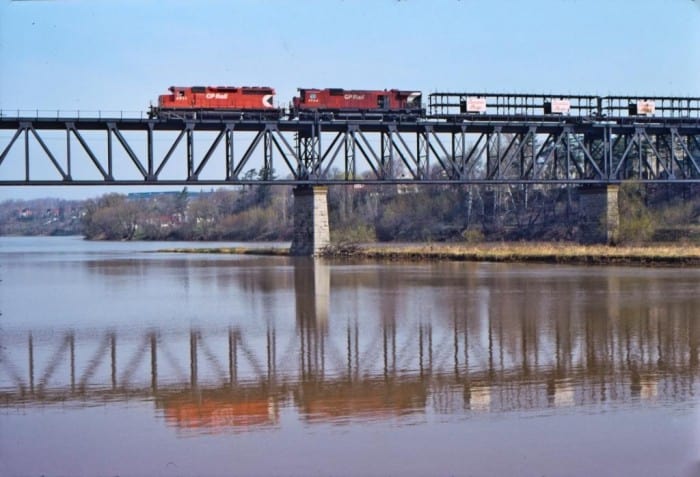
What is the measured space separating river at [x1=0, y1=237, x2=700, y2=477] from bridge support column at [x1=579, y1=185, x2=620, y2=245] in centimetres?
4009

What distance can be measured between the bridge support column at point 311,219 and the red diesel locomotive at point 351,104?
6271mm

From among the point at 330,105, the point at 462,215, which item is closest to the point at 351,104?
the point at 330,105

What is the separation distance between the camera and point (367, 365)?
2478 centimetres

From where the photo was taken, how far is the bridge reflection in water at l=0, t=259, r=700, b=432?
2019cm

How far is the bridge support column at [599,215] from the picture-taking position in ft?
272

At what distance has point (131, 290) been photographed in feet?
164

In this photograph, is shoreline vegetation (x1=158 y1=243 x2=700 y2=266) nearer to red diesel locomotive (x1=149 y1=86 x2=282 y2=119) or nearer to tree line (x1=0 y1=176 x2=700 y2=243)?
tree line (x1=0 y1=176 x2=700 y2=243)

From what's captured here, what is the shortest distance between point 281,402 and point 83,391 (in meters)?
4.59

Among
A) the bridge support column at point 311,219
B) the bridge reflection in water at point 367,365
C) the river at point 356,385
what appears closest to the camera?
the river at point 356,385

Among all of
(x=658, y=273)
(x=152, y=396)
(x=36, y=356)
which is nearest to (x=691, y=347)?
(x=152, y=396)

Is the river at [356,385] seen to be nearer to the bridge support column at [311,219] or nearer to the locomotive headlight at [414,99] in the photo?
the bridge support column at [311,219]

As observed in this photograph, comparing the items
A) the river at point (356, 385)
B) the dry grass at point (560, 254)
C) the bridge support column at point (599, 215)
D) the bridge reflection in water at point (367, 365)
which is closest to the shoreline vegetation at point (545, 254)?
the dry grass at point (560, 254)

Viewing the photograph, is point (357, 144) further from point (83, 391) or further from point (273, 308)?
point (83, 391)

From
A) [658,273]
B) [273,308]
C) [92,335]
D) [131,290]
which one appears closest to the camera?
[92,335]
